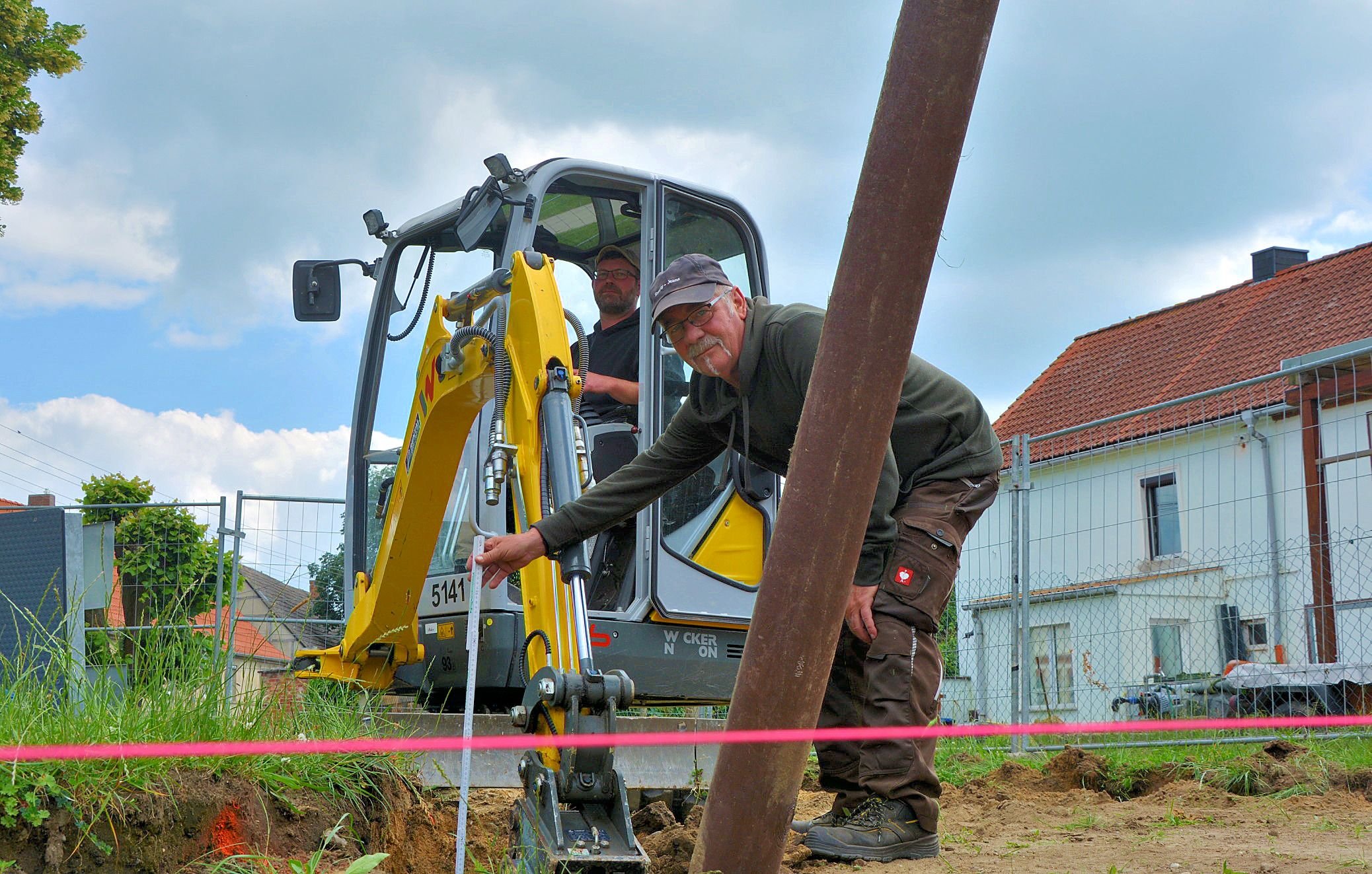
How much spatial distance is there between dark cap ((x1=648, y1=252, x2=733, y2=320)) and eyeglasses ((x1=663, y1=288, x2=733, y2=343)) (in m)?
0.02

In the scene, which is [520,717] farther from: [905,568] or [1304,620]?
[1304,620]

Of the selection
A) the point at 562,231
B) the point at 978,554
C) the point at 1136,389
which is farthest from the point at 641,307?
the point at 1136,389

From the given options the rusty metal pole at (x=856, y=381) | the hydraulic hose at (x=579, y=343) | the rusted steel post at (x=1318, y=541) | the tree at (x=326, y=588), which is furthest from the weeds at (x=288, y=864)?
the rusted steel post at (x=1318, y=541)

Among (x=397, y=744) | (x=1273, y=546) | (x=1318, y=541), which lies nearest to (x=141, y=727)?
(x=397, y=744)

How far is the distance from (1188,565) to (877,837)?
16.1 ft

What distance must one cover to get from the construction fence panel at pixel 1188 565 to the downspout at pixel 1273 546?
15 millimetres

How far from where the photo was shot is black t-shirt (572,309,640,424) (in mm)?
5598

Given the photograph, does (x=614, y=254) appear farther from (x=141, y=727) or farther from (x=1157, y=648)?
(x=1157, y=648)

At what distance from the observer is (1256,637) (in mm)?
7238

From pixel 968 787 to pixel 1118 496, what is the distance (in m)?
3.60

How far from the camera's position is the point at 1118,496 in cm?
831

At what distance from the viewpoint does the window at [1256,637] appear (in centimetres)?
720

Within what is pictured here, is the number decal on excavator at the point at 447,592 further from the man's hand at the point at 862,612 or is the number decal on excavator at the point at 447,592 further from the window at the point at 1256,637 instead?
the window at the point at 1256,637

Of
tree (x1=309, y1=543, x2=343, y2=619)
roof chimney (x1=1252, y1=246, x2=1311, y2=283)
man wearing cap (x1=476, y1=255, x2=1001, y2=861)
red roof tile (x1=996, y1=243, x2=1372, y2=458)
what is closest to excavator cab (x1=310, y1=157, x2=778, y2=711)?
man wearing cap (x1=476, y1=255, x2=1001, y2=861)
